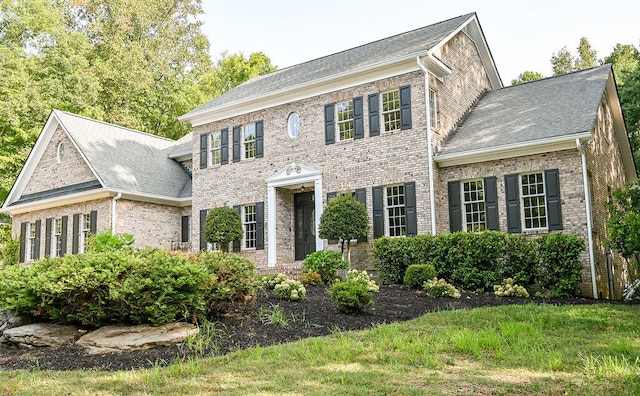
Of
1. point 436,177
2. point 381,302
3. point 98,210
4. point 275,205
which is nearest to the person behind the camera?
point 381,302

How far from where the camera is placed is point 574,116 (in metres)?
14.2

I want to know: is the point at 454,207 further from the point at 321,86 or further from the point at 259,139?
the point at 259,139

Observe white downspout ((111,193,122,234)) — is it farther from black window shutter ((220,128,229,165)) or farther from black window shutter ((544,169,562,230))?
black window shutter ((544,169,562,230))

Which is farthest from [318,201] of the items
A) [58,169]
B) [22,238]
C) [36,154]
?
[22,238]

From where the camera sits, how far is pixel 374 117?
634 inches

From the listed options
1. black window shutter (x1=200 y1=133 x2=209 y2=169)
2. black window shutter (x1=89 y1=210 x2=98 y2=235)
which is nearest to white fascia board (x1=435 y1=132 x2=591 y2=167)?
black window shutter (x1=200 y1=133 x2=209 y2=169)

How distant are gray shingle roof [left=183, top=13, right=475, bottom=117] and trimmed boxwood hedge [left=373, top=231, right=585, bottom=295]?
5.31m

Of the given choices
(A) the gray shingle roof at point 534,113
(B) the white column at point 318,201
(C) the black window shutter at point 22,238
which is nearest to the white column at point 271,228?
(B) the white column at point 318,201

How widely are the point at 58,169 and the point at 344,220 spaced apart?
42.1 ft

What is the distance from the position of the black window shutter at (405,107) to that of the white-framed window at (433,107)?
0.67 m

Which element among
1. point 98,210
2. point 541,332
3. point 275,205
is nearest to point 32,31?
point 98,210

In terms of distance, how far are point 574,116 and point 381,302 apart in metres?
7.72

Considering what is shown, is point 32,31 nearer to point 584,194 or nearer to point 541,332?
point 584,194

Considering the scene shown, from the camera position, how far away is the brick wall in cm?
2062
